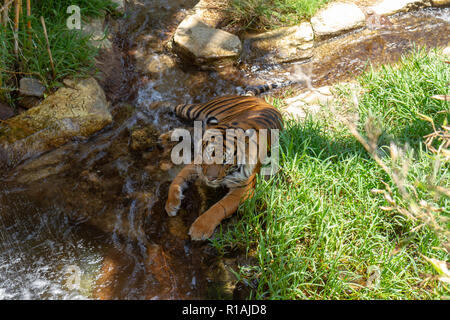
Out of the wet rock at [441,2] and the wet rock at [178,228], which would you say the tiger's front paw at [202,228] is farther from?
the wet rock at [441,2]

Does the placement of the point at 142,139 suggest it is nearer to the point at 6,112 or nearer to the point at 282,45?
the point at 6,112

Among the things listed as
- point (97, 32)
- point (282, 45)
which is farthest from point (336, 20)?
point (97, 32)

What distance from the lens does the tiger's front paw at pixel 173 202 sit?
315 centimetres

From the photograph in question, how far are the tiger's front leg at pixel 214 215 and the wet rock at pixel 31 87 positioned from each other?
2359mm

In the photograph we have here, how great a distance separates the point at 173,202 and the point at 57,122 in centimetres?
171

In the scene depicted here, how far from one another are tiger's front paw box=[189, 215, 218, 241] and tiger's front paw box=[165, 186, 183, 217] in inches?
10.6

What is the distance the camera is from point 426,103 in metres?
3.67

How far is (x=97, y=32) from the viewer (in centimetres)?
492

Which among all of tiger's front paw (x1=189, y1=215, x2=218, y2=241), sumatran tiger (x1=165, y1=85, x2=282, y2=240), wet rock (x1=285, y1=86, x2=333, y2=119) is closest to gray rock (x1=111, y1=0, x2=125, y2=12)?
wet rock (x1=285, y1=86, x2=333, y2=119)

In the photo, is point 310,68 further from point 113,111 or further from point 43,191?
point 43,191

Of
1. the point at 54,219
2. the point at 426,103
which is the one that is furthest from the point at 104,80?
the point at 426,103

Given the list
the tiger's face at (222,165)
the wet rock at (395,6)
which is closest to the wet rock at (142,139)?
the tiger's face at (222,165)

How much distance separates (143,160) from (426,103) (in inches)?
109

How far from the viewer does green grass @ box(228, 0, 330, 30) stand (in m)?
5.53
